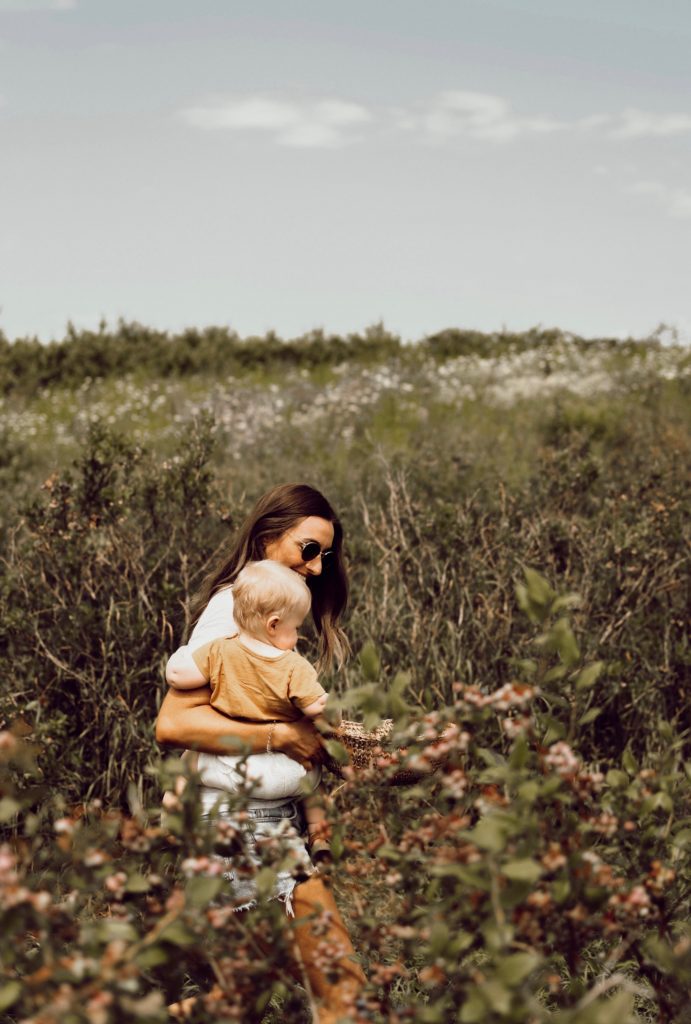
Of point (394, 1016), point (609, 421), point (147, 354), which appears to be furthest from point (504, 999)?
point (147, 354)

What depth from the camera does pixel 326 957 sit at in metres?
1.73

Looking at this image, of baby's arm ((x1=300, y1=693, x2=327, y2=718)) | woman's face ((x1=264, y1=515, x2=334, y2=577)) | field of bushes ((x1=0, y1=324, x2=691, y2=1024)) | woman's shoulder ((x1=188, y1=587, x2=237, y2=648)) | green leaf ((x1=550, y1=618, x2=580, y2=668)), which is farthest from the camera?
woman's face ((x1=264, y1=515, x2=334, y2=577))

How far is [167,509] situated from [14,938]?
4144 millimetres

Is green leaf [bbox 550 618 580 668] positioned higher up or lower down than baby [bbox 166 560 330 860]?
higher up

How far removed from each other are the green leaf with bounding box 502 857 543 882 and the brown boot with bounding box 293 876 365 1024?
341mm

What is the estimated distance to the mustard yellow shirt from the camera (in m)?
2.52

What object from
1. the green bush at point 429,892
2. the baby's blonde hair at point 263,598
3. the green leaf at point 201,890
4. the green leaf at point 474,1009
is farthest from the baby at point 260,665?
the green leaf at point 474,1009

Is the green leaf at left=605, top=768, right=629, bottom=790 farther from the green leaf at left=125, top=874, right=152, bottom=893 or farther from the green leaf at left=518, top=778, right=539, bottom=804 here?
the green leaf at left=125, top=874, right=152, bottom=893

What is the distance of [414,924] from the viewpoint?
176 cm

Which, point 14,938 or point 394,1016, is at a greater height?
point 14,938

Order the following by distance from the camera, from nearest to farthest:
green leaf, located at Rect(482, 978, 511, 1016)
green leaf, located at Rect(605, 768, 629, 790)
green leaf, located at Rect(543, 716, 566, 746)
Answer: green leaf, located at Rect(482, 978, 511, 1016) < green leaf, located at Rect(543, 716, 566, 746) < green leaf, located at Rect(605, 768, 629, 790)

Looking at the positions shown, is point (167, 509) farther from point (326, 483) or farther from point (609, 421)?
point (609, 421)

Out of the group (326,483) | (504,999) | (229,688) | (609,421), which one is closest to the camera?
(504,999)

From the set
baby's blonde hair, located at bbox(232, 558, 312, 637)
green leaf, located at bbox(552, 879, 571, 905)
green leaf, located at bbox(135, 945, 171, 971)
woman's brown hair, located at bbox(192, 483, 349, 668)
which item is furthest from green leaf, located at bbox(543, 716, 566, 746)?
woman's brown hair, located at bbox(192, 483, 349, 668)
